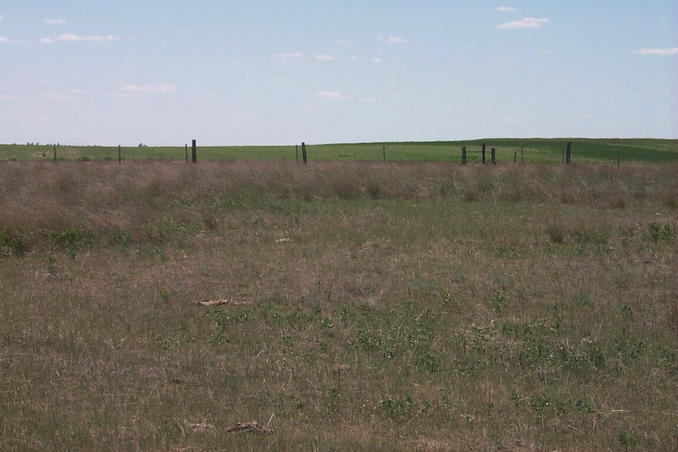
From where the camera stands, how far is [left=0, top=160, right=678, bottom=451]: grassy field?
539 cm

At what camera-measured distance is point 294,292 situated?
31.2 feet

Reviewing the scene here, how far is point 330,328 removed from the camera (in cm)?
798

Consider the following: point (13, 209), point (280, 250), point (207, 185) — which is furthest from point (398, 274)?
point (207, 185)

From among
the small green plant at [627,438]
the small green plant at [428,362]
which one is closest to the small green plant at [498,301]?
the small green plant at [428,362]

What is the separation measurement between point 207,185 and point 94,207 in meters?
4.53

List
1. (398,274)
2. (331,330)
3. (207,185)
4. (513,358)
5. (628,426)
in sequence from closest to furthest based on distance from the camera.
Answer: (628,426), (513,358), (331,330), (398,274), (207,185)

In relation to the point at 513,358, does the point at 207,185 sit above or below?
above

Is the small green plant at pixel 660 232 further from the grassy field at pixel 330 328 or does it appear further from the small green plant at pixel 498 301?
the small green plant at pixel 498 301

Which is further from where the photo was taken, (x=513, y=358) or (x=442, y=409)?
(x=513, y=358)

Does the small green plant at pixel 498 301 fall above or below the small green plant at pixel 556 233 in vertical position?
Result: below

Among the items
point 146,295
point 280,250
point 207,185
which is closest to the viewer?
point 146,295

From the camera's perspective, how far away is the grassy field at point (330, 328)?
5391mm

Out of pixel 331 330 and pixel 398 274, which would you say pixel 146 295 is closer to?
pixel 331 330

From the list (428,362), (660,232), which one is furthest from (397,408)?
(660,232)
